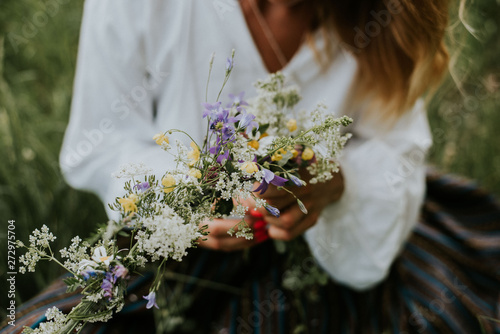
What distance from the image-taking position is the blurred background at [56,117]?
1.31 meters

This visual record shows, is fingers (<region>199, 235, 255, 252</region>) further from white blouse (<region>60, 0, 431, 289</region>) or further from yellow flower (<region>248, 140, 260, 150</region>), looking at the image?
yellow flower (<region>248, 140, 260, 150</region>)

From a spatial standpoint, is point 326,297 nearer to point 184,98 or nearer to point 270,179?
point 184,98

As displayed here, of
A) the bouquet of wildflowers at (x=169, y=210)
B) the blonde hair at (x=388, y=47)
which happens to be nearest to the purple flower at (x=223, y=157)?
the bouquet of wildflowers at (x=169, y=210)

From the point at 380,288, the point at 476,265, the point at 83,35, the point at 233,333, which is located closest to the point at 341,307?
the point at 380,288

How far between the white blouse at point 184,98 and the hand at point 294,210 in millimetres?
179

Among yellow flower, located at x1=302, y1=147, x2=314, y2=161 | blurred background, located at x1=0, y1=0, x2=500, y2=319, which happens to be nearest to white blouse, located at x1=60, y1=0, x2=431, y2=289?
blurred background, located at x1=0, y1=0, x2=500, y2=319

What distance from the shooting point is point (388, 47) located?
1079mm

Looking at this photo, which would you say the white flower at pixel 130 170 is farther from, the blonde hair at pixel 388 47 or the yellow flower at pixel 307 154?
the blonde hair at pixel 388 47

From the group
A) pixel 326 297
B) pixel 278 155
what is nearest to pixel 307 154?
pixel 278 155

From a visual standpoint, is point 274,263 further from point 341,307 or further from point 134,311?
point 134,311

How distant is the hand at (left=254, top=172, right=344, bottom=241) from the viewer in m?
0.71

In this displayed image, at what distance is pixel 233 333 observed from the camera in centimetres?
101

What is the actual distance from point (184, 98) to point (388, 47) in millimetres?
539

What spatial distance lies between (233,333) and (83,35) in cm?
82
